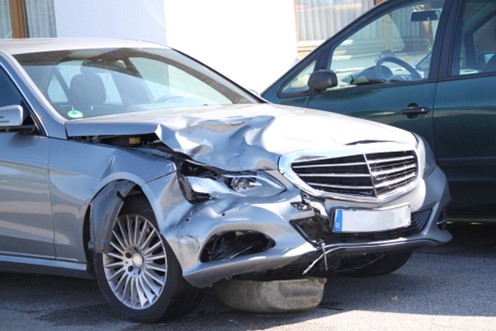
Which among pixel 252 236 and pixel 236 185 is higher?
pixel 236 185

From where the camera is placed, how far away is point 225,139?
18.6 ft

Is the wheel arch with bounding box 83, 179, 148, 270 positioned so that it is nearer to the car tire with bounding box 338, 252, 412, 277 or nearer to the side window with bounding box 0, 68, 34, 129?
the side window with bounding box 0, 68, 34, 129

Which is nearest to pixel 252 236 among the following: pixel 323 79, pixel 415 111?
pixel 415 111

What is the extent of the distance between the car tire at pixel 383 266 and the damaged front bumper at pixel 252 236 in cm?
90

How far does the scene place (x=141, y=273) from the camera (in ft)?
18.7

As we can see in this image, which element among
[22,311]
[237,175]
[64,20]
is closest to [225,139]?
[237,175]

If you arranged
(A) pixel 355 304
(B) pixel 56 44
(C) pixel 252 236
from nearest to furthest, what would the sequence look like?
1. (C) pixel 252 236
2. (A) pixel 355 304
3. (B) pixel 56 44

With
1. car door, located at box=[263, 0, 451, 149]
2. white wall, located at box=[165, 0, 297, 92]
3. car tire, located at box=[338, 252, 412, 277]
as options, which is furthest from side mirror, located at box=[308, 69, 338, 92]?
white wall, located at box=[165, 0, 297, 92]

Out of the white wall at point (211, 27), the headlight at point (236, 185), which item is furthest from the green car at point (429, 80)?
the white wall at point (211, 27)

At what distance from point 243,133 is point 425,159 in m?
1.15

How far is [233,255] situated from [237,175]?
1.37 feet

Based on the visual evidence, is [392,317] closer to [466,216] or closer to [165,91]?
[466,216]

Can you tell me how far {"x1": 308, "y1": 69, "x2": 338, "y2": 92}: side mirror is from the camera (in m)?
7.41

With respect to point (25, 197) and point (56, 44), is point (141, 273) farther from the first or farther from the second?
point (56, 44)
